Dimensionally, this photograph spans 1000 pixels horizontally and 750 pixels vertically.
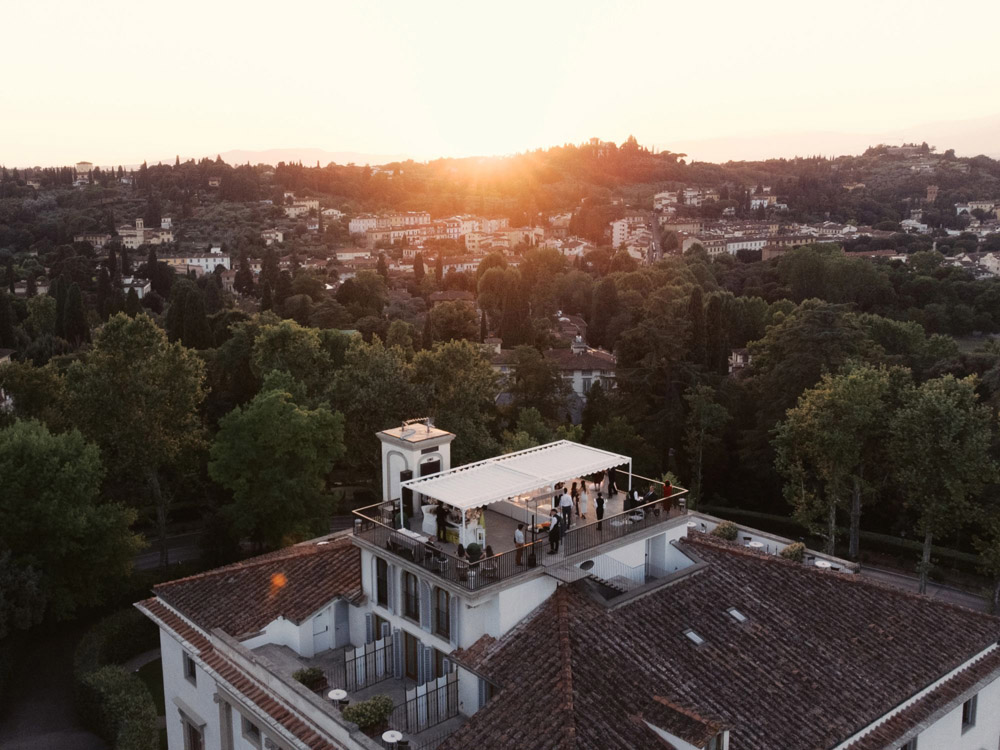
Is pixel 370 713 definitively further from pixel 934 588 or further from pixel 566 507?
pixel 934 588

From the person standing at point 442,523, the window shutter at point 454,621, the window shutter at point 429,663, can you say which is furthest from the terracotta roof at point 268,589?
the window shutter at point 454,621

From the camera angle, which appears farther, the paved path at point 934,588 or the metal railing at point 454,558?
the paved path at point 934,588

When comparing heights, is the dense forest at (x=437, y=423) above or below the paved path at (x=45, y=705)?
above

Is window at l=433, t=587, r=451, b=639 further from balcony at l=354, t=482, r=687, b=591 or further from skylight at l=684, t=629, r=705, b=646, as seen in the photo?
skylight at l=684, t=629, r=705, b=646

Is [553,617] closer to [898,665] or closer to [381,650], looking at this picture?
[381,650]

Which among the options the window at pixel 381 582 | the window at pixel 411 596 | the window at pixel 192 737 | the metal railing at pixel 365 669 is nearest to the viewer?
the window at pixel 411 596

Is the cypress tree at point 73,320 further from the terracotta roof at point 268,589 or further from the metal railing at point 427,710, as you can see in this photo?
the metal railing at point 427,710

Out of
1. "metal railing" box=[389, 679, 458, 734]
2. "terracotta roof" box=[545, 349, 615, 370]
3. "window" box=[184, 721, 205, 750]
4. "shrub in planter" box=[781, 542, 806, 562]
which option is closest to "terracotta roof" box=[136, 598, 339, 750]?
"metal railing" box=[389, 679, 458, 734]
